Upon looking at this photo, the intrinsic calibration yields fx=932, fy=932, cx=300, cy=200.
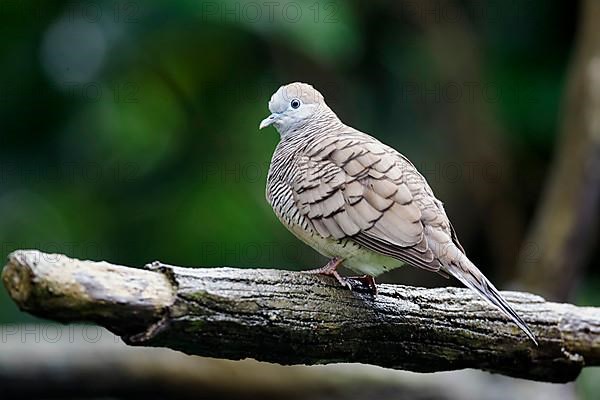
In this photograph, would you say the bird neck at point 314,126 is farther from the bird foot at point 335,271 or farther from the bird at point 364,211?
the bird foot at point 335,271

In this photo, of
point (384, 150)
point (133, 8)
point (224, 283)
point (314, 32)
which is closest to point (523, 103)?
point (314, 32)

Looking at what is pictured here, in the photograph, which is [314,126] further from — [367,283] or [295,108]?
[367,283]

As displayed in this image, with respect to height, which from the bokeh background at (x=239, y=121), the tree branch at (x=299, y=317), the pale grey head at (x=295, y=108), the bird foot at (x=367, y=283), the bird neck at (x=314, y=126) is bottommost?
the tree branch at (x=299, y=317)

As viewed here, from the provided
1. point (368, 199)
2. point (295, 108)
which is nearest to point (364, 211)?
point (368, 199)

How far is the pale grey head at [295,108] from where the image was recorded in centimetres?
334

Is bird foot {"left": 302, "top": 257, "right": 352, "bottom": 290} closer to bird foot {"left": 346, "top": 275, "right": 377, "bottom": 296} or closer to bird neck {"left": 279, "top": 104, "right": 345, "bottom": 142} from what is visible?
bird foot {"left": 346, "top": 275, "right": 377, "bottom": 296}

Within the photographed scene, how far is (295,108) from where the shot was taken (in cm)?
337

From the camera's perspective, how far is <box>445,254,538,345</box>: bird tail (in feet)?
8.46

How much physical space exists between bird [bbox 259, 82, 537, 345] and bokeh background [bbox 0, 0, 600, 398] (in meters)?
3.21

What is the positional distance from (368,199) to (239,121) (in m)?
4.17

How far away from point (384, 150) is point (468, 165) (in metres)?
3.60

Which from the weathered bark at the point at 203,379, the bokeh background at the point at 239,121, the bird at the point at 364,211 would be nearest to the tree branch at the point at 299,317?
the bird at the point at 364,211

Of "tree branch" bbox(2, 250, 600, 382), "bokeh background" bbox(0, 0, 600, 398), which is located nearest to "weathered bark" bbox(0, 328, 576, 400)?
"bokeh background" bbox(0, 0, 600, 398)

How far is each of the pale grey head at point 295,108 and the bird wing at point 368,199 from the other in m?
0.35
